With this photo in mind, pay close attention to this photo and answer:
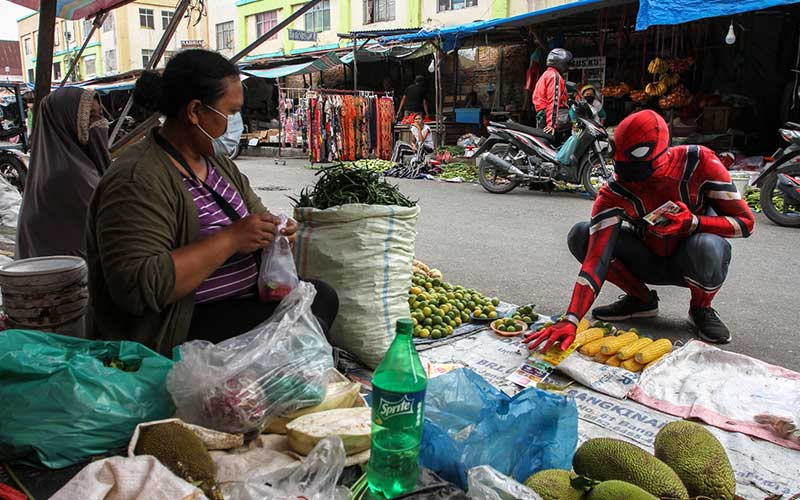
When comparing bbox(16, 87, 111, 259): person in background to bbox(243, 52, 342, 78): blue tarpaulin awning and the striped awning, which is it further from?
bbox(243, 52, 342, 78): blue tarpaulin awning

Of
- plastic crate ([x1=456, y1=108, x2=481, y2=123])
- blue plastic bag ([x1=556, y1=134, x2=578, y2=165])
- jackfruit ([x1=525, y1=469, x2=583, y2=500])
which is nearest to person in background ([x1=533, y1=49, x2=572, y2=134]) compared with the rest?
blue plastic bag ([x1=556, y1=134, x2=578, y2=165])

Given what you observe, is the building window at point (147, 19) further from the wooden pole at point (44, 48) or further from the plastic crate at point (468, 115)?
the wooden pole at point (44, 48)

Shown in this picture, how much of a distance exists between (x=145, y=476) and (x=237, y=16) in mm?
27673

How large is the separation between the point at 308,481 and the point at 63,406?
734 mm

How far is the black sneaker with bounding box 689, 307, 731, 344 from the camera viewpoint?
3414mm

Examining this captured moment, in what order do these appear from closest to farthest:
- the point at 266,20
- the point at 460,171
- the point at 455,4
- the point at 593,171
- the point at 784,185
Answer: the point at 784,185 < the point at 593,171 < the point at 460,171 < the point at 455,4 < the point at 266,20

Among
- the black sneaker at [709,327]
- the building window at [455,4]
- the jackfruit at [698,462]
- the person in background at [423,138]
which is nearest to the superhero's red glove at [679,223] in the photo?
the black sneaker at [709,327]

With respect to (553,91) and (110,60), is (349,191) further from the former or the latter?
(110,60)

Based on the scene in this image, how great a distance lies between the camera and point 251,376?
70.5 inches

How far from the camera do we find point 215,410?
176 cm

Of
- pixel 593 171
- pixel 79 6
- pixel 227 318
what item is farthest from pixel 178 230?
pixel 593 171

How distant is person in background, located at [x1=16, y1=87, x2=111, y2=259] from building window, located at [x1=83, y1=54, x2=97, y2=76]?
35.5 m

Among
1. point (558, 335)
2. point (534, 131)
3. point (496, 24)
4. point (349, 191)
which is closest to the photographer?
point (349, 191)

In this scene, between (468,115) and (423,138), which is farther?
(468,115)
